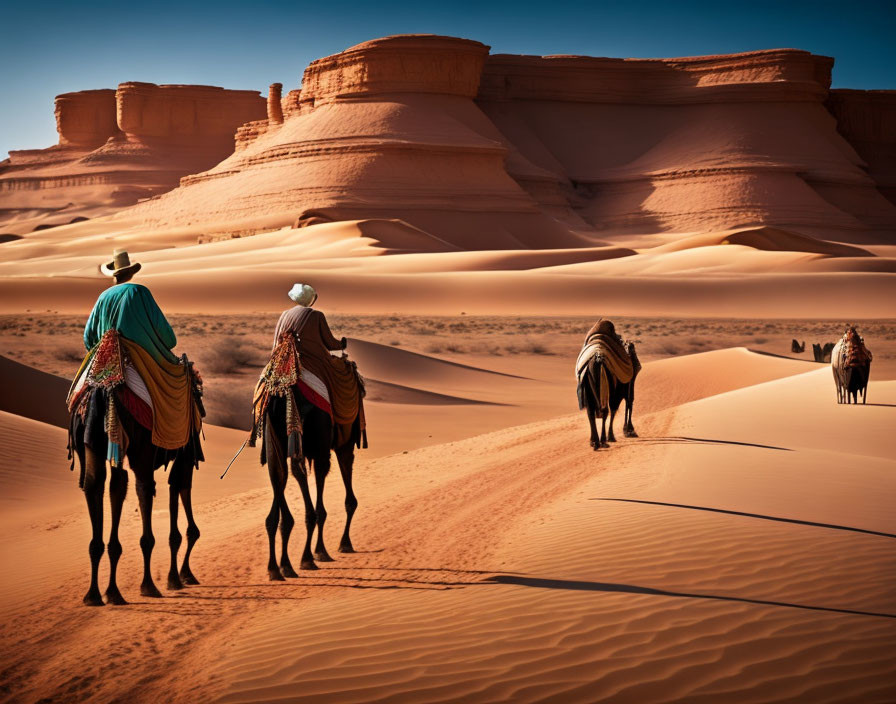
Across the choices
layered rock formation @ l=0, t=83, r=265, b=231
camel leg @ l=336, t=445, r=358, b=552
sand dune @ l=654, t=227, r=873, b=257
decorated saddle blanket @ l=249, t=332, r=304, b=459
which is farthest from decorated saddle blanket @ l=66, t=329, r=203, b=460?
layered rock formation @ l=0, t=83, r=265, b=231

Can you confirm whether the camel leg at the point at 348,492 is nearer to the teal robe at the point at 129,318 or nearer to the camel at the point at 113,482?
the camel at the point at 113,482

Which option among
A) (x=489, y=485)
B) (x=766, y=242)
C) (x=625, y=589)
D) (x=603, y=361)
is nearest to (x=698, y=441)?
(x=603, y=361)

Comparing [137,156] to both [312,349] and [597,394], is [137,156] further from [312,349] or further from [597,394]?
[312,349]

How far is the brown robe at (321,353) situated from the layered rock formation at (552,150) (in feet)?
228

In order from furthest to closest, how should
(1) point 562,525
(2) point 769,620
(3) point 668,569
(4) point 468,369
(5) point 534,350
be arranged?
(5) point 534,350 < (4) point 468,369 < (1) point 562,525 < (3) point 668,569 < (2) point 769,620

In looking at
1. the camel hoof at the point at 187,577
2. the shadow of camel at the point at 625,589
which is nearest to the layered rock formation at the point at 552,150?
the camel hoof at the point at 187,577

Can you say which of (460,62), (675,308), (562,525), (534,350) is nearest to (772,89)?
(460,62)

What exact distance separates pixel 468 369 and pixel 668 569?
68.4 ft

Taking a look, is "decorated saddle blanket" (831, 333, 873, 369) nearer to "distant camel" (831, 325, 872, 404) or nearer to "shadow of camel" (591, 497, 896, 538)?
"distant camel" (831, 325, 872, 404)

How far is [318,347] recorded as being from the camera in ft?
25.3

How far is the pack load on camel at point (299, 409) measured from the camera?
7461 mm

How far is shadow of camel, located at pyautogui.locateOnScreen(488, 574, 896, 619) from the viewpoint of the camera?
6184 millimetres

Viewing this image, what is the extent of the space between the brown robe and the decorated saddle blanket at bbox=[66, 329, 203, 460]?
3.00 feet

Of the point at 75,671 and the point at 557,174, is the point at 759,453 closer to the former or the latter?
the point at 75,671
